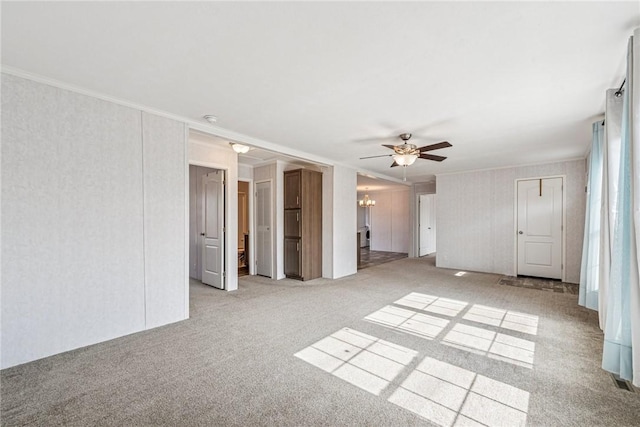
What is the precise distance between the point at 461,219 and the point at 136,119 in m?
7.05

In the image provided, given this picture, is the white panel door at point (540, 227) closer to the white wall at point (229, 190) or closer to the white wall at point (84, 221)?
the white wall at point (229, 190)

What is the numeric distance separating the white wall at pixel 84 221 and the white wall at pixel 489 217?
6382mm

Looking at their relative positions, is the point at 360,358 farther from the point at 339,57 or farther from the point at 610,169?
the point at 610,169

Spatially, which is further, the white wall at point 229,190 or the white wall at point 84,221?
the white wall at point 229,190

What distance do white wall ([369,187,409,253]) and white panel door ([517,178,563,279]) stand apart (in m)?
4.61

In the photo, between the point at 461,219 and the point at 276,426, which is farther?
the point at 461,219

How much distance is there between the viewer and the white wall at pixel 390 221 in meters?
11.0

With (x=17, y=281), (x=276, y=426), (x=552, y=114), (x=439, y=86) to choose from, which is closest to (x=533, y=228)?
(x=552, y=114)

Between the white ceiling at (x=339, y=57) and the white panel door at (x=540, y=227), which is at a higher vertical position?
the white ceiling at (x=339, y=57)

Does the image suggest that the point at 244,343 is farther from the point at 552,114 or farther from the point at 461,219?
the point at 461,219

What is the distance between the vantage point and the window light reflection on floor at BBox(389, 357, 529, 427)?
72.7 inches

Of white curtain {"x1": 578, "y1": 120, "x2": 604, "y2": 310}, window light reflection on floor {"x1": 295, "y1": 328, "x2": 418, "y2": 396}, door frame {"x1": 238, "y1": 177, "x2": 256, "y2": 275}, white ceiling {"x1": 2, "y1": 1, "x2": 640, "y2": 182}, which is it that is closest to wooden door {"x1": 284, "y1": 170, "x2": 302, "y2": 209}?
door frame {"x1": 238, "y1": 177, "x2": 256, "y2": 275}

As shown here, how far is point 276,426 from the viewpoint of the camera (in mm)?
1761

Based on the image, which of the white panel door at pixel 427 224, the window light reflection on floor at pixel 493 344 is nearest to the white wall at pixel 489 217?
the white panel door at pixel 427 224
